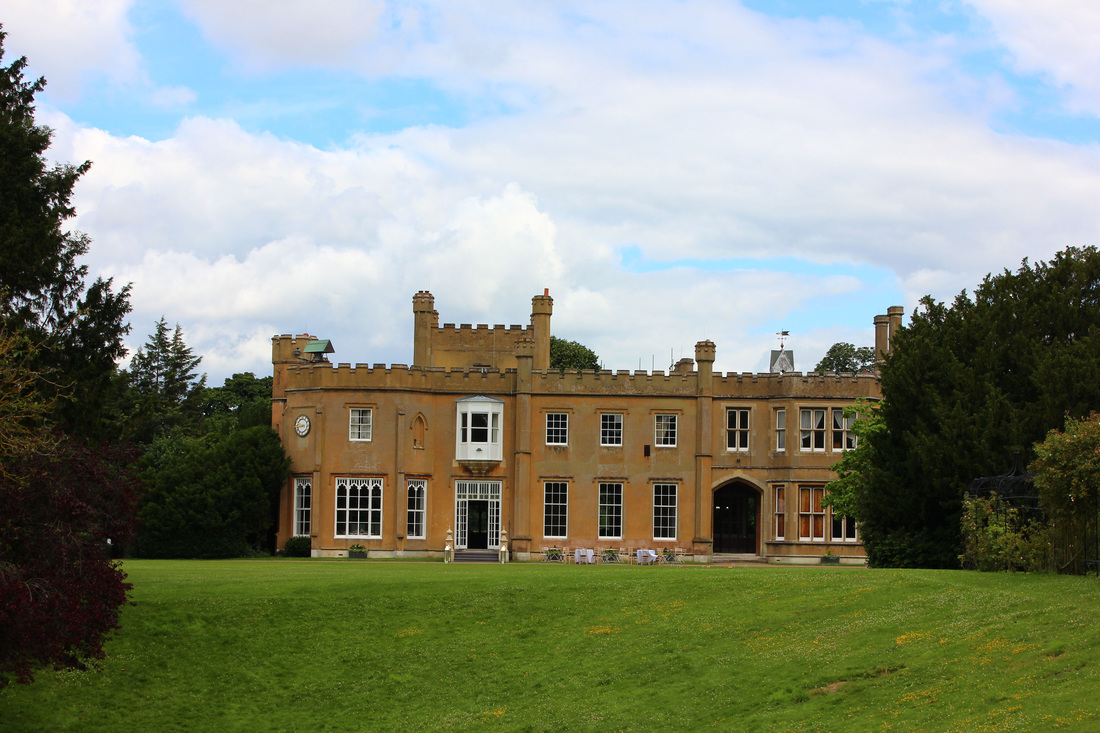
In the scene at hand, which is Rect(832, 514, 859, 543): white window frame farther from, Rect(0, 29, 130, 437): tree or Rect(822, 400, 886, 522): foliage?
Rect(0, 29, 130, 437): tree

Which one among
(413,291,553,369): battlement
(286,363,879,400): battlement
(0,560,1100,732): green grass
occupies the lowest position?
(0,560,1100,732): green grass

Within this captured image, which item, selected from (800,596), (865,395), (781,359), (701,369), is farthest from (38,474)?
(781,359)

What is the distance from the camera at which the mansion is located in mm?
43812

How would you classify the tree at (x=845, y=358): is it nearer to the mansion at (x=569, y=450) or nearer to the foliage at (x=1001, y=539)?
the mansion at (x=569, y=450)

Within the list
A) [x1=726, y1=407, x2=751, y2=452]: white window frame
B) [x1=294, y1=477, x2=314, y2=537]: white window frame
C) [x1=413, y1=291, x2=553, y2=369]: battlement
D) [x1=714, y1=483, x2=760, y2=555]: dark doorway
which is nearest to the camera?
[x1=294, y1=477, x2=314, y2=537]: white window frame

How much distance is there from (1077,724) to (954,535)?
56.6 ft

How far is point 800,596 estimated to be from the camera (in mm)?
21719

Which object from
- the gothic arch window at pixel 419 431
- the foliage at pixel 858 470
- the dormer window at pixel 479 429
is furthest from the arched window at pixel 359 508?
the foliage at pixel 858 470

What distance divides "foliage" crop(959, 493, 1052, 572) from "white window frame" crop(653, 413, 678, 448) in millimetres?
21061

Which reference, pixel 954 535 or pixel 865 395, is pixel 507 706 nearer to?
pixel 954 535

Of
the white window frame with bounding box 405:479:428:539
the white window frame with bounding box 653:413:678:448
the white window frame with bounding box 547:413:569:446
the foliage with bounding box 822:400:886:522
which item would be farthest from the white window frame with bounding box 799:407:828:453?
the white window frame with bounding box 405:479:428:539

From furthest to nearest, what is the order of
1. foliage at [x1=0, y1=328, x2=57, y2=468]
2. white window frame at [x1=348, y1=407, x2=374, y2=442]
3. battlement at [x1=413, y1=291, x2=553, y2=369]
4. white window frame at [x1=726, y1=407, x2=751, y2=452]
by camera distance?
battlement at [x1=413, y1=291, x2=553, y2=369]
white window frame at [x1=726, y1=407, x2=751, y2=452]
white window frame at [x1=348, y1=407, x2=374, y2=442]
foliage at [x1=0, y1=328, x2=57, y2=468]

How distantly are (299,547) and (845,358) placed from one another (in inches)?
2034

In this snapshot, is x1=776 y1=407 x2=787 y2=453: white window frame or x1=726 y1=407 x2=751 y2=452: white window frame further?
x1=726 y1=407 x2=751 y2=452: white window frame
